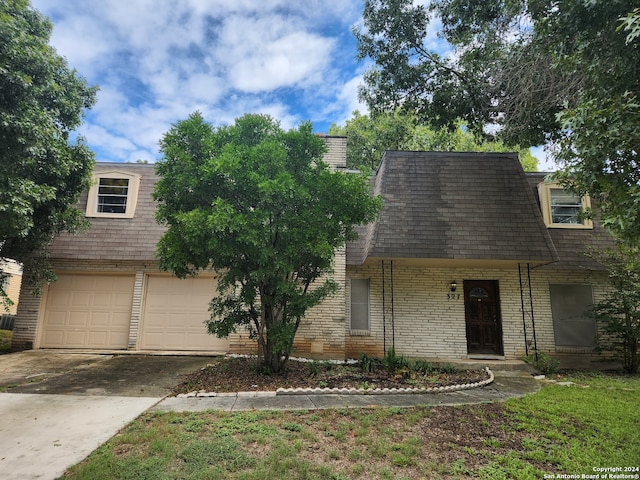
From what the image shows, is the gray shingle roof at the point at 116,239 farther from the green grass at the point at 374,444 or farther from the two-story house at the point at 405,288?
the green grass at the point at 374,444

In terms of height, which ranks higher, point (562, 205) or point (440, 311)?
point (562, 205)

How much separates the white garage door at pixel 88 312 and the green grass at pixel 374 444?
633 cm

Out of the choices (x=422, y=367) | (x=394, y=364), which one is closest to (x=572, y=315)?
(x=422, y=367)

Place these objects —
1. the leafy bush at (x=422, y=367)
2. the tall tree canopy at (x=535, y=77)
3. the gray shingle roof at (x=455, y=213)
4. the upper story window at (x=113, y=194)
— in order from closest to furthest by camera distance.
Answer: the tall tree canopy at (x=535, y=77)
the leafy bush at (x=422, y=367)
the gray shingle roof at (x=455, y=213)
the upper story window at (x=113, y=194)

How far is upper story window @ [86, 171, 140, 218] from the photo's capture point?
10.6m

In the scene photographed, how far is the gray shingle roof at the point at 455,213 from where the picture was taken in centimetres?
864

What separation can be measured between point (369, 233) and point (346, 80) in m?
7.13

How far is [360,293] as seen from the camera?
393 inches

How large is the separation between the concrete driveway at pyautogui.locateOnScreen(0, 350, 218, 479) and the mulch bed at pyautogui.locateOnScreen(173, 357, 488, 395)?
24.3 inches

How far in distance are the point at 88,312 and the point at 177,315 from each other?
2635mm

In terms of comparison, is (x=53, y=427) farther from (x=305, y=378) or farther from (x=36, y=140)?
(x=305, y=378)

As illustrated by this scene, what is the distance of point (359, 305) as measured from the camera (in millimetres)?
9898

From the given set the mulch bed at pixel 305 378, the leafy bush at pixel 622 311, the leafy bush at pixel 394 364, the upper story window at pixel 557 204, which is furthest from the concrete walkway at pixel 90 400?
the upper story window at pixel 557 204

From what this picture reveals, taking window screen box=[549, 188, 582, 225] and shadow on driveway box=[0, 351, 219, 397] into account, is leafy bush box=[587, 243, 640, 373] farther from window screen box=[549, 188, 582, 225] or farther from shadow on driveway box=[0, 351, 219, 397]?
shadow on driveway box=[0, 351, 219, 397]
